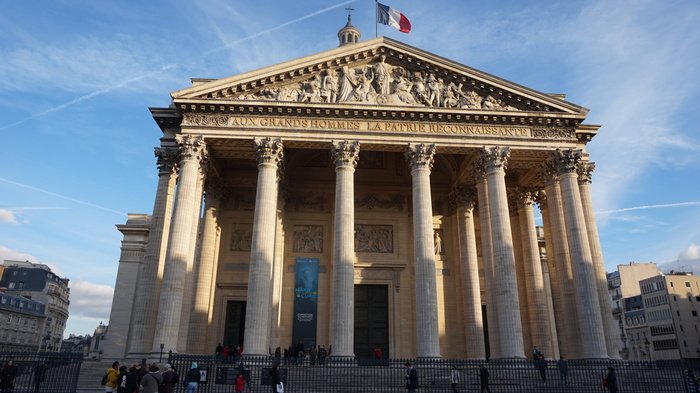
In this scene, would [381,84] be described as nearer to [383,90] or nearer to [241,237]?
[383,90]

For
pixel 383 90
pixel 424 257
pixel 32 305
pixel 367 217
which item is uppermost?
pixel 383 90

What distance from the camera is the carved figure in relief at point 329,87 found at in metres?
23.7

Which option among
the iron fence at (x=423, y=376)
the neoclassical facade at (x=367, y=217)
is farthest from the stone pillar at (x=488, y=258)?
the iron fence at (x=423, y=376)

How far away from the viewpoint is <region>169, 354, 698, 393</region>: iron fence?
1627 centimetres

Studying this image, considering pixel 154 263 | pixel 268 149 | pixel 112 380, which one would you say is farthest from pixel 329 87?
pixel 112 380

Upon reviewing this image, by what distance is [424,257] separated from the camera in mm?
21453

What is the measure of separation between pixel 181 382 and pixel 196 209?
27.5ft

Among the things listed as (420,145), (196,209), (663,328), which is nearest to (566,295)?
(420,145)

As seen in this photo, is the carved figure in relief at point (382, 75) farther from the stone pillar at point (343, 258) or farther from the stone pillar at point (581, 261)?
the stone pillar at point (581, 261)

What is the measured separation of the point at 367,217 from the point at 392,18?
10809 millimetres

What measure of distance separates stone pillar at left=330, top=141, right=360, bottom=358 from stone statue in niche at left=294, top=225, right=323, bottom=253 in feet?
20.5

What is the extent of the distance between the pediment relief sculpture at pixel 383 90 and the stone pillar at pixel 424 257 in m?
2.62

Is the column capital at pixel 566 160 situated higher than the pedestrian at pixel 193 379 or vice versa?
the column capital at pixel 566 160

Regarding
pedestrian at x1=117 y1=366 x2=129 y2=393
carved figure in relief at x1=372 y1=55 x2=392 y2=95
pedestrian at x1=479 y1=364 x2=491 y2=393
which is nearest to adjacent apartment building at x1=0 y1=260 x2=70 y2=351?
pedestrian at x1=117 y1=366 x2=129 y2=393
